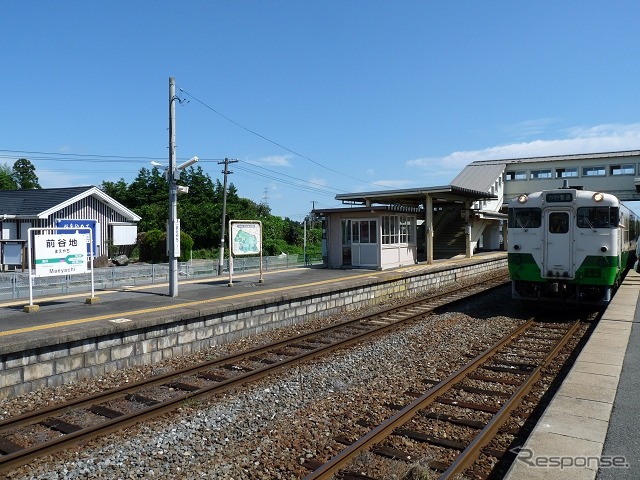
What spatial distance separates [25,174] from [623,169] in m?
82.3

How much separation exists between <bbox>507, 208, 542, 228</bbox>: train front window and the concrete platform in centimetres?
504

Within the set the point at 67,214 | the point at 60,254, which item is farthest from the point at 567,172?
the point at 60,254

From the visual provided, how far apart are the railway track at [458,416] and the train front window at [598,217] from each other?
4.07m

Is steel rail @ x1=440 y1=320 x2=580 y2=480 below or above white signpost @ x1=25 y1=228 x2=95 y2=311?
below

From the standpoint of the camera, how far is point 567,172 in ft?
132

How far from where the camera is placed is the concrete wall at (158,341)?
7.09 m

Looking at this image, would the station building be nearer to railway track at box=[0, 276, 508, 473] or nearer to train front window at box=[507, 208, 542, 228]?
train front window at box=[507, 208, 542, 228]

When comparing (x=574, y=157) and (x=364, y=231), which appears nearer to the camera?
(x=364, y=231)

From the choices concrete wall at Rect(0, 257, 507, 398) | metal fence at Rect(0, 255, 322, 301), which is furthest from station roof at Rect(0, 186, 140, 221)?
concrete wall at Rect(0, 257, 507, 398)

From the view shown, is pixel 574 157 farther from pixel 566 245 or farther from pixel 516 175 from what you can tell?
pixel 566 245

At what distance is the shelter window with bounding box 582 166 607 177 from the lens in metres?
39.4

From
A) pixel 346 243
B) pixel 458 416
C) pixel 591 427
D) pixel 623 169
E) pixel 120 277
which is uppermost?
pixel 623 169

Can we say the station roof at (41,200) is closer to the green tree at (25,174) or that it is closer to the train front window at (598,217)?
the train front window at (598,217)

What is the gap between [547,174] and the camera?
1624 inches
